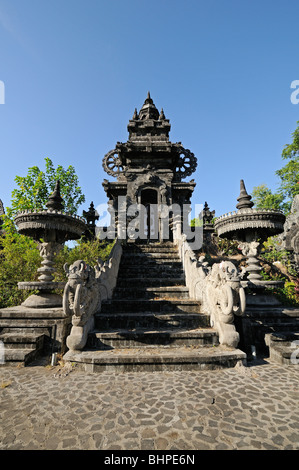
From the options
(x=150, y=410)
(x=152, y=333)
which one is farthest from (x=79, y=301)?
(x=150, y=410)

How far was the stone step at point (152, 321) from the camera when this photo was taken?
584cm

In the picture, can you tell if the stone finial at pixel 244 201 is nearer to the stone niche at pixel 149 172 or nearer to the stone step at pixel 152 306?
the stone step at pixel 152 306

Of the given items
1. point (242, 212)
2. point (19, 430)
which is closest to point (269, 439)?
point (19, 430)

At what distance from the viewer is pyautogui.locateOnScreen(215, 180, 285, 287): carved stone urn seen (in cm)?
739

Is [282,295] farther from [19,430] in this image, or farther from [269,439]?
[19,430]

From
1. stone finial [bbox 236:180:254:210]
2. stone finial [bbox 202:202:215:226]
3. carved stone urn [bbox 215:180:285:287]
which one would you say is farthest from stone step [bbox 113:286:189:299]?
stone finial [bbox 202:202:215:226]

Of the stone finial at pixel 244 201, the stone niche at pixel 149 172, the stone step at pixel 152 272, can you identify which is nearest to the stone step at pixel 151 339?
the stone step at pixel 152 272

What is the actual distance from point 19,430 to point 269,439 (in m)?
3.11

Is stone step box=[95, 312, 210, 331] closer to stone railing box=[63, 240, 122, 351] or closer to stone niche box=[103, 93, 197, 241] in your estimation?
stone railing box=[63, 240, 122, 351]

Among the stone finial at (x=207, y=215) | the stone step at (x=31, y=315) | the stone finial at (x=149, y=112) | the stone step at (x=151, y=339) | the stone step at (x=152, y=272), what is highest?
the stone finial at (x=149, y=112)

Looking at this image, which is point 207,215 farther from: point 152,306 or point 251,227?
point 152,306

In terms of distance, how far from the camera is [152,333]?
5164mm

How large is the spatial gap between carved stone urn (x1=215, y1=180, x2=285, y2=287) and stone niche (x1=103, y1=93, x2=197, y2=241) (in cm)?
607

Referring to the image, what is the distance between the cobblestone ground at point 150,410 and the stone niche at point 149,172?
10.1m
